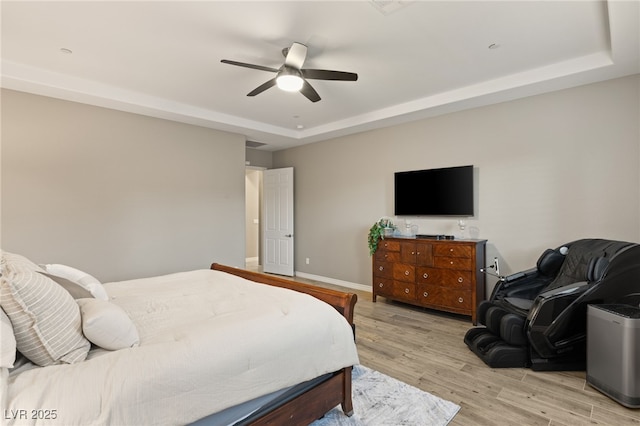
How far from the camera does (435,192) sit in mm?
4602

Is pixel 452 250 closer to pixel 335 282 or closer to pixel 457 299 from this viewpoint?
pixel 457 299

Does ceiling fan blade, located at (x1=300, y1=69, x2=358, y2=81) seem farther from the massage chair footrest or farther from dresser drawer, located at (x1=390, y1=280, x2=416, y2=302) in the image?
dresser drawer, located at (x1=390, y1=280, x2=416, y2=302)

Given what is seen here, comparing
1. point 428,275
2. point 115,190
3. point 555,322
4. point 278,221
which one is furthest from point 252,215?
point 555,322

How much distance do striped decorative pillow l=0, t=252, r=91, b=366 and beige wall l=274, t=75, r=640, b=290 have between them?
4310mm

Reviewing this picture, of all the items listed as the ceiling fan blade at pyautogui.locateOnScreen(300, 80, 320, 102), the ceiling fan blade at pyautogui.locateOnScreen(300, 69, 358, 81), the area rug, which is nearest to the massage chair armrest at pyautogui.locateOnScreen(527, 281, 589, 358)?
the area rug

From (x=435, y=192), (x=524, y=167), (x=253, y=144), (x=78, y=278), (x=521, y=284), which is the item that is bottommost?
(x=521, y=284)

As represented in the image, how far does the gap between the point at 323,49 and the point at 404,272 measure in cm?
303

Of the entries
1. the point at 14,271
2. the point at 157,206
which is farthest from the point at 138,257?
the point at 14,271

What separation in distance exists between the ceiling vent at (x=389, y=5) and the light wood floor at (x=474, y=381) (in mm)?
2895

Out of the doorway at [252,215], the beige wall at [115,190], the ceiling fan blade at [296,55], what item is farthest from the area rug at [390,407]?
the doorway at [252,215]

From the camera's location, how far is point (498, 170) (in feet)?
13.5

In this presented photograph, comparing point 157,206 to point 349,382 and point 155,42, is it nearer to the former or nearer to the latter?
point 155,42

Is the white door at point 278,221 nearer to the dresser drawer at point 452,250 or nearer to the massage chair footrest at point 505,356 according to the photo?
the dresser drawer at point 452,250

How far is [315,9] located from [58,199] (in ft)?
12.1
